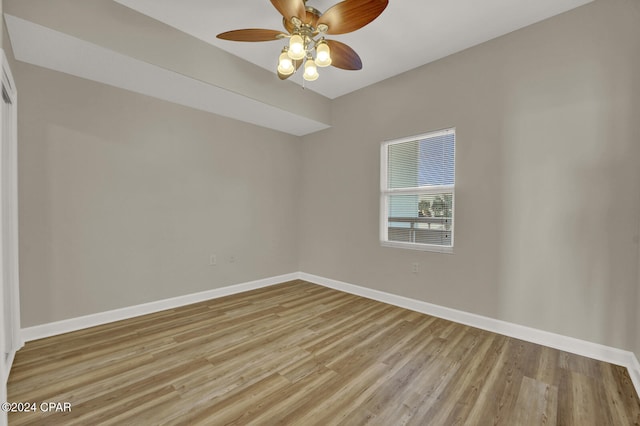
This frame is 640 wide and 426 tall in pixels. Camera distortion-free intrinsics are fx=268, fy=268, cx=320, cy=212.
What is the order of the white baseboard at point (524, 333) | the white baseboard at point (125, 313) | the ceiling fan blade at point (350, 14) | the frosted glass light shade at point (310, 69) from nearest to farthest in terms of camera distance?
the ceiling fan blade at point (350, 14) < the white baseboard at point (524, 333) < the frosted glass light shade at point (310, 69) < the white baseboard at point (125, 313)

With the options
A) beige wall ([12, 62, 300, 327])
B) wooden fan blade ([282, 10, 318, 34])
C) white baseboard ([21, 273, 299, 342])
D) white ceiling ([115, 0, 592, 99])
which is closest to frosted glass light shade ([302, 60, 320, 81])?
wooden fan blade ([282, 10, 318, 34])

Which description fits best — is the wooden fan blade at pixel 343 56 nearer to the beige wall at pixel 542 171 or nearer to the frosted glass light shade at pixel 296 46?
the frosted glass light shade at pixel 296 46

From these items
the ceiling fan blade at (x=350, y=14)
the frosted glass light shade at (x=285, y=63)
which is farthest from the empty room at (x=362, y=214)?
the frosted glass light shade at (x=285, y=63)

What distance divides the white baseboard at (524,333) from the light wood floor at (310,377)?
76mm

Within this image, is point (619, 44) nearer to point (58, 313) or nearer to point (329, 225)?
point (329, 225)

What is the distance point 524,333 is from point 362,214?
7.06ft

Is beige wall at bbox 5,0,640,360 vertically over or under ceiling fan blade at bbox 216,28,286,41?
under

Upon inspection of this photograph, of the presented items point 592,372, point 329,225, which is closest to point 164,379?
point 329,225

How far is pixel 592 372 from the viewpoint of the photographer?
6.57 feet

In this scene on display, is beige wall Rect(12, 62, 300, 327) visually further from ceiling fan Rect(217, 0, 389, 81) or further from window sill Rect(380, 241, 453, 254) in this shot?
window sill Rect(380, 241, 453, 254)

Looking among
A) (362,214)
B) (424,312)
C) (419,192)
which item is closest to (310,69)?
(419,192)

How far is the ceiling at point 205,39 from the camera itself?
212 cm

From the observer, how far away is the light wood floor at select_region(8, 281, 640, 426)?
158 centimetres

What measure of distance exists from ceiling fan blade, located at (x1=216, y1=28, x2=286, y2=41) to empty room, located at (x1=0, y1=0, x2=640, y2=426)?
2 cm
